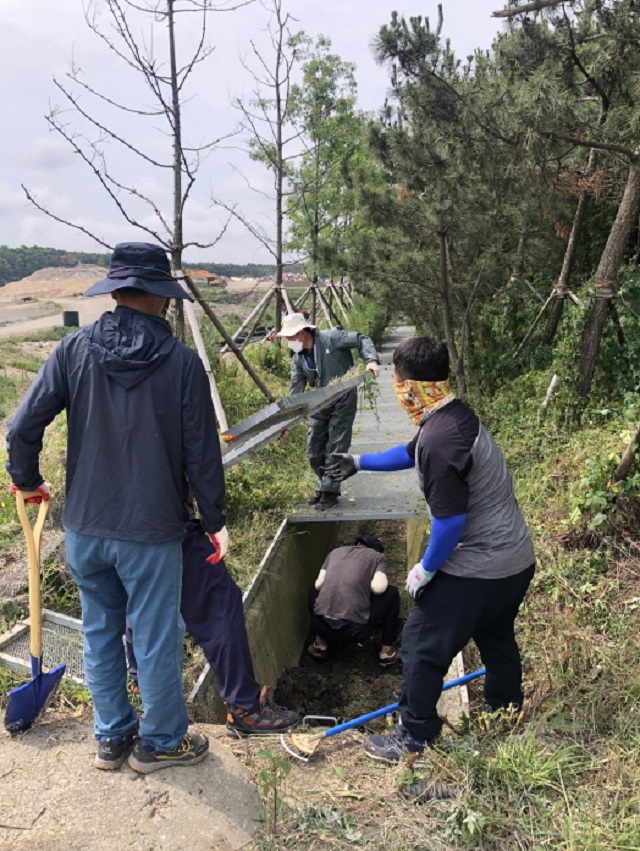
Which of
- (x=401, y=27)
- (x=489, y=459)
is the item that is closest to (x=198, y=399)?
(x=489, y=459)

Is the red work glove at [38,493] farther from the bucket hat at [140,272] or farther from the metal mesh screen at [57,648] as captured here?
the metal mesh screen at [57,648]

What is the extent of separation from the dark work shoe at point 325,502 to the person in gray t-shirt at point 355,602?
33.9 inches

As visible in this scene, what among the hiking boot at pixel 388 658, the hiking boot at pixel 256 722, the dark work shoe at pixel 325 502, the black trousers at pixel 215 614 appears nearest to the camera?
the black trousers at pixel 215 614

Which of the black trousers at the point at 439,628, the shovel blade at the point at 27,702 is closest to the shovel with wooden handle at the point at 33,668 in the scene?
the shovel blade at the point at 27,702

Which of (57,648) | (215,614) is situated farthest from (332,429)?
(215,614)

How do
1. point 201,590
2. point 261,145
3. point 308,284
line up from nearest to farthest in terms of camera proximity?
point 201,590, point 261,145, point 308,284

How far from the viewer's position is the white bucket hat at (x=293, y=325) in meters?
5.12

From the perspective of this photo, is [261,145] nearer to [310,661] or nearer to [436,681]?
[310,661]

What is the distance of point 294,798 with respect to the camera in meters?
2.36

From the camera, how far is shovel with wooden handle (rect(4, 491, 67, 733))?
2646 millimetres

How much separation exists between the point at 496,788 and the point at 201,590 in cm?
132

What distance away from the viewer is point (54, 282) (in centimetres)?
7925

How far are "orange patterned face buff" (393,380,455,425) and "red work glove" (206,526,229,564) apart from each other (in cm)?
87

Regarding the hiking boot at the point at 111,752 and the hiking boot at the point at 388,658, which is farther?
the hiking boot at the point at 388,658
